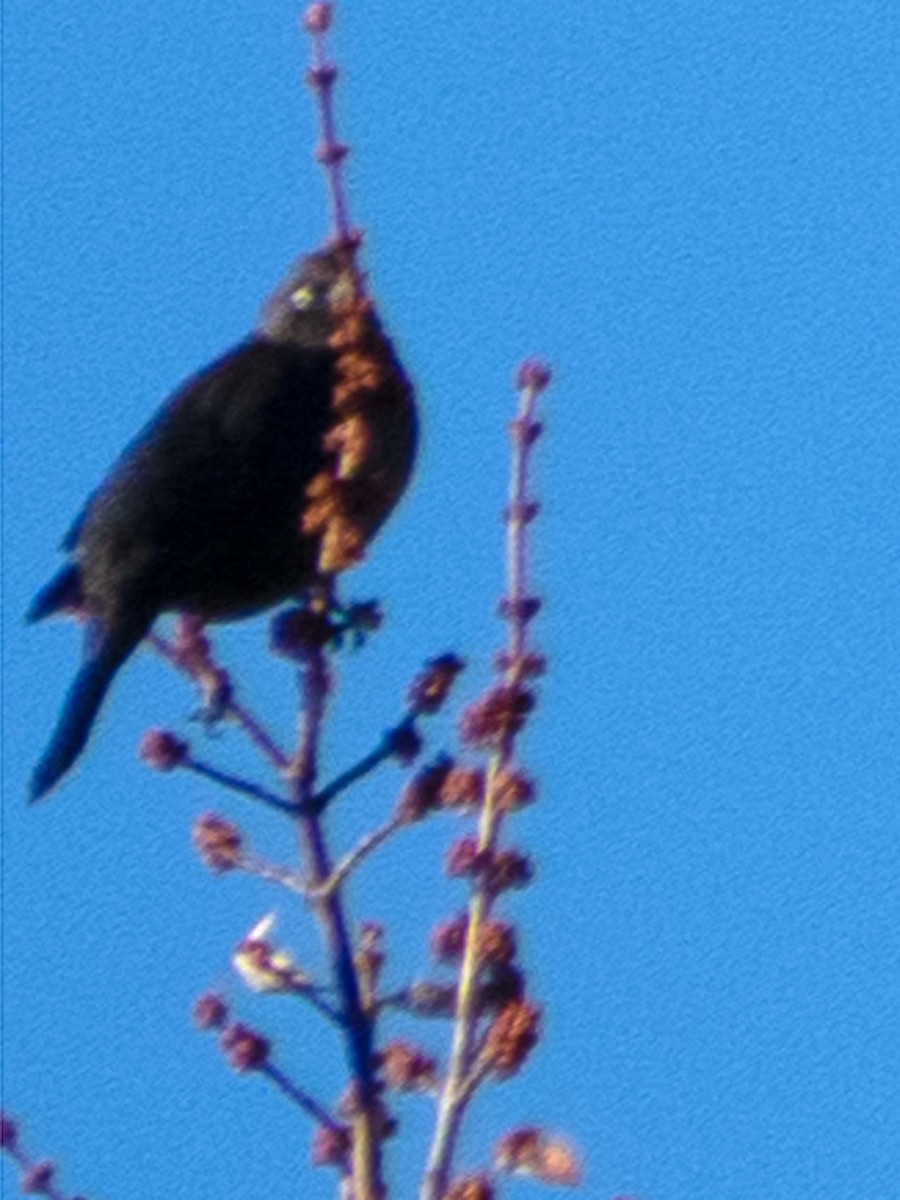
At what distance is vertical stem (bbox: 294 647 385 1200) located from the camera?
216cm

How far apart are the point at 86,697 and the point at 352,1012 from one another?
74.8 inches

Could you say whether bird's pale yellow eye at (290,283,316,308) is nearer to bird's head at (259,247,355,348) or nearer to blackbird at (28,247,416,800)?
bird's head at (259,247,355,348)

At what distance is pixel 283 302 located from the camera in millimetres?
5781

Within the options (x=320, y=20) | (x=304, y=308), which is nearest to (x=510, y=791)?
(x=320, y=20)

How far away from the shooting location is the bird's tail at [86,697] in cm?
369

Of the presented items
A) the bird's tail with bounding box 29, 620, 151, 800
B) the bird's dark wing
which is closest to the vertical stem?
the bird's tail with bounding box 29, 620, 151, 800

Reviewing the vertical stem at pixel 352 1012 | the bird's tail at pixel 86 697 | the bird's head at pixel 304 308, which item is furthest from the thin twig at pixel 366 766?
the bird's head at pixel 304 308

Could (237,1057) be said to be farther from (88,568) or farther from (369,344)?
(88,568)

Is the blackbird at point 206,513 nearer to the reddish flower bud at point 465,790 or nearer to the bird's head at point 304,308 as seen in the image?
the bird's head at point 304,308

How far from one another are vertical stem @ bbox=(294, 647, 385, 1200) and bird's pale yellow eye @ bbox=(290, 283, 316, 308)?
3425 mm

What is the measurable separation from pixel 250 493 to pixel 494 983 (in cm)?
228

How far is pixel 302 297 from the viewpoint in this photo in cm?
577

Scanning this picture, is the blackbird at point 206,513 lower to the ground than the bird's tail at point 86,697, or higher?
higher

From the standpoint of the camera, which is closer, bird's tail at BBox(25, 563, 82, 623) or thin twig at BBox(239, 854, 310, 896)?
thin twig at BBox(239, 854, 310, 896)
